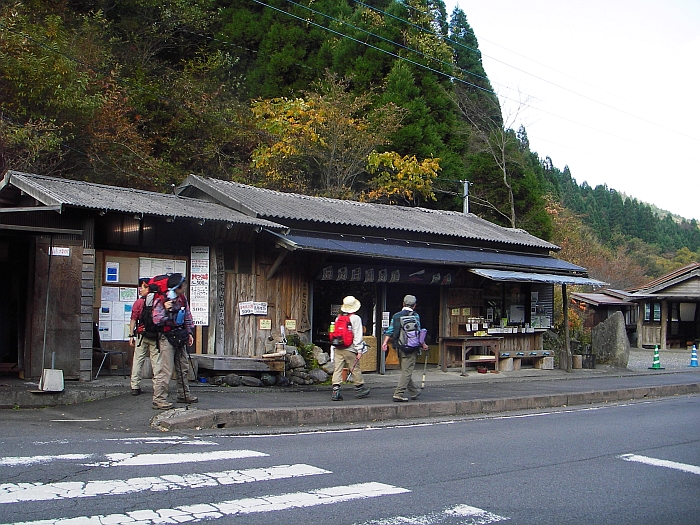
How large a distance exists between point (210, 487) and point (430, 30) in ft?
107

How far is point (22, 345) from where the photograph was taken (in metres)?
12.8

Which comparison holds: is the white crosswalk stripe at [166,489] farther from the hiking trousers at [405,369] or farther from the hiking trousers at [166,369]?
the hiking trousers at [405,369]

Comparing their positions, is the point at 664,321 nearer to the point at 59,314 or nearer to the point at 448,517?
the point at 59,314

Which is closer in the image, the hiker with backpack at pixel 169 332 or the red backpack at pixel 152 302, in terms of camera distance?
the hiker with backpack at pixel 169 332

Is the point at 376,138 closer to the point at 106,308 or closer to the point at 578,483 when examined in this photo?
the point at 106,308

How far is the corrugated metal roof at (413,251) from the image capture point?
14971 mm

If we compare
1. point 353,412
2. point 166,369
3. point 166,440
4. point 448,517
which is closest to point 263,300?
point 353,412

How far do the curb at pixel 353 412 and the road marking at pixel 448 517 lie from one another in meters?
4.73

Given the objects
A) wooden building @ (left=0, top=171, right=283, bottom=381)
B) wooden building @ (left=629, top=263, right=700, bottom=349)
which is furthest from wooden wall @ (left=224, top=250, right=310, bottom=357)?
wooden building @ (left=629, top=263, right=700, bottom=349)

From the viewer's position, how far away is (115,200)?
12914 millimetres

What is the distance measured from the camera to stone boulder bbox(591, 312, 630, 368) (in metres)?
23.6

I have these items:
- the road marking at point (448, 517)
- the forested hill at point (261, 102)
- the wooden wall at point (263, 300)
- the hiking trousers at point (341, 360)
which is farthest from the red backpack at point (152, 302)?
the forested hill at point (261, 102)

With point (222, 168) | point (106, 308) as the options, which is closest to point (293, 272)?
point (106, 308)

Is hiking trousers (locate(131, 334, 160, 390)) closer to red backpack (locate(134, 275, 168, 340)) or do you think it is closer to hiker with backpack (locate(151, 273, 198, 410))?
red backpack (locate(134, 275, 168, 340))
